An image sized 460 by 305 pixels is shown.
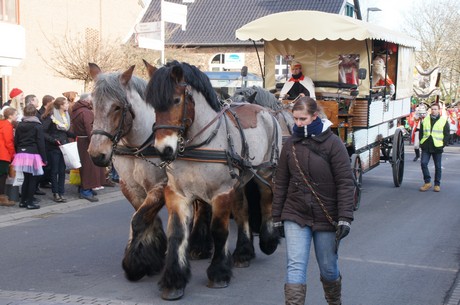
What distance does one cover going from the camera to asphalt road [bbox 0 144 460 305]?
623cm

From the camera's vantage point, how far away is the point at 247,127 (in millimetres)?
7086

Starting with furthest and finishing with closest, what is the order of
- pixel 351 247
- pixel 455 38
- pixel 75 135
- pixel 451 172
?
pixel 455 38 < pixel 451 172 < pixel 75 135 < pixel 351 247

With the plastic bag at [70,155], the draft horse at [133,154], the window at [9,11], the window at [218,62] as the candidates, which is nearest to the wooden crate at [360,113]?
the plastic bag at [70,155]

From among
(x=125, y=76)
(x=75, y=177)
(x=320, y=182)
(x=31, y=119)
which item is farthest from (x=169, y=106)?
(x=75, y=177)

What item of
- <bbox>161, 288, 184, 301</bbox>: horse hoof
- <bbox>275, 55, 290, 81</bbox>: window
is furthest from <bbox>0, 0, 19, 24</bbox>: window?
<bbox>161, 288, 184, 301</bbox>: horse hoof

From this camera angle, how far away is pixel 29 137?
36.2ft

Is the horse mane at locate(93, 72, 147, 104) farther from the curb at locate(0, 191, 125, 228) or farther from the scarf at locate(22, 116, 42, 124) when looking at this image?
the scarf at locate(22, 116, 42, 124)

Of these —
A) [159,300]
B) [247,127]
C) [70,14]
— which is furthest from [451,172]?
[70,14]

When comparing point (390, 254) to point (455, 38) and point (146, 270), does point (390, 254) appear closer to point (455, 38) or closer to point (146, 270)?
point (146, 270)

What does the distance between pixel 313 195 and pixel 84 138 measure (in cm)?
794

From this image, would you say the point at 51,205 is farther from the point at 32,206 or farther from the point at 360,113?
the point at 360,113

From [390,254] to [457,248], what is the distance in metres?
1.04

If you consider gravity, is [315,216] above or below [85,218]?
above

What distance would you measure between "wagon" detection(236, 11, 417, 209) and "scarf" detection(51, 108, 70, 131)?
10.9 feet
